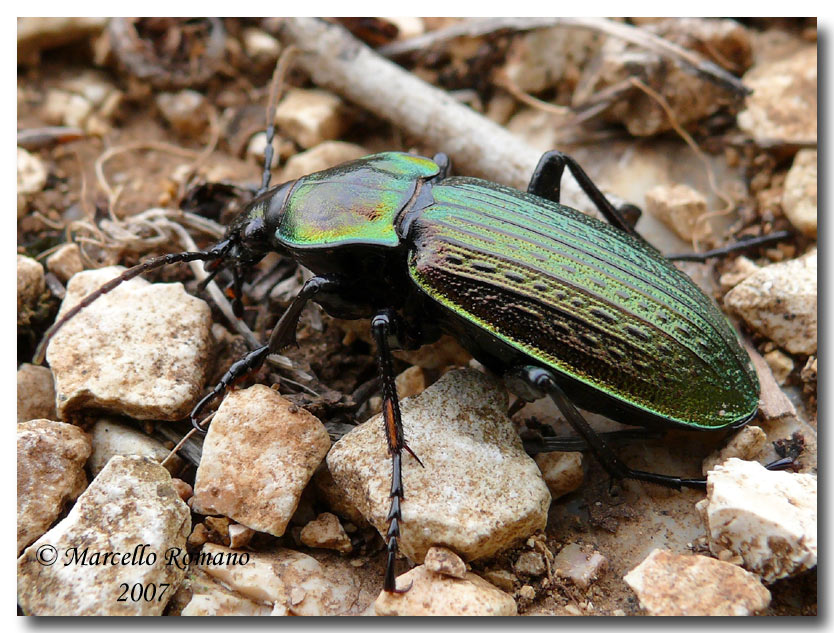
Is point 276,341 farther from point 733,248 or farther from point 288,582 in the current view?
point 733,248

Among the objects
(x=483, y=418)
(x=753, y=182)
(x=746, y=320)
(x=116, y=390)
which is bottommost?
(x=116, y=390)

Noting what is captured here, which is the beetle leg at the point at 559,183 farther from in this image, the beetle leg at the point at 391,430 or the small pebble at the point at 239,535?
the small pebble at the point at 239,535

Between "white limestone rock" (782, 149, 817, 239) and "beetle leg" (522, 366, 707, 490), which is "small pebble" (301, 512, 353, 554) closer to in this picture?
"beetle leg" (522, 366, 707, 490)

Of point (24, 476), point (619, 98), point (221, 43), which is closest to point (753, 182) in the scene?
point (619, 98)

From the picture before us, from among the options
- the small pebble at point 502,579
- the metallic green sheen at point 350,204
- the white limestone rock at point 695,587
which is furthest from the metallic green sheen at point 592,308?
A: the small pebble at point 502,579

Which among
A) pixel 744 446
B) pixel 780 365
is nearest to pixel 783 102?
pixel 780 365

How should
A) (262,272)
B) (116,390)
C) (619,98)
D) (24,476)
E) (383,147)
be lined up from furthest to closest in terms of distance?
(383,147) → (619,98) → (262,272) → (116,390) → (24,476)

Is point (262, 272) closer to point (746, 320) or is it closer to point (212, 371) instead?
point (212, 371)

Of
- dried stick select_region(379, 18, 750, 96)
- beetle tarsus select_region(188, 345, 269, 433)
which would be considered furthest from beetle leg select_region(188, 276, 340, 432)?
dried stick select_region(379, 18, 750, 96)
